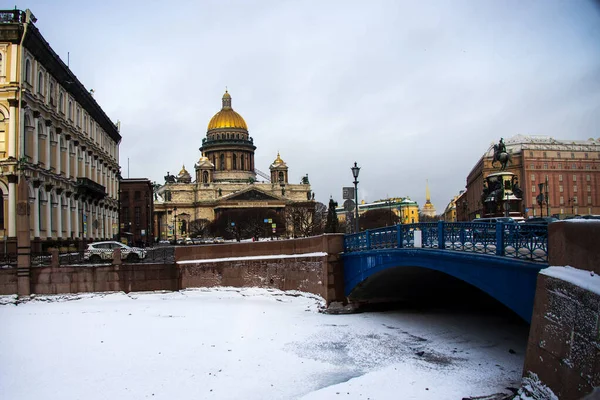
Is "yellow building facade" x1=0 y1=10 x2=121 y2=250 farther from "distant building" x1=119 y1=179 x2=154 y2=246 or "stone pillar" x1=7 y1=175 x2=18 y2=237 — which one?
"distant building" x1=119 y1=179 x2=154 y2=246

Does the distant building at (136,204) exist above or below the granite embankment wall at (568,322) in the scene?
above

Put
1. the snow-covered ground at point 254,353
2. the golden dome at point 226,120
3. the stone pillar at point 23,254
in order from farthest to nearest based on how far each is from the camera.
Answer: the golden dome at point 226,120 → the stone pillar at point 23,254 → the snow-covered ground at point 254,353

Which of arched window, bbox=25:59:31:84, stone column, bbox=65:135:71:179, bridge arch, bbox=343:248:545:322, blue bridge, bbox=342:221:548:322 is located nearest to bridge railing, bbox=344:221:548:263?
blue bridge, bbox=342:221:548:322

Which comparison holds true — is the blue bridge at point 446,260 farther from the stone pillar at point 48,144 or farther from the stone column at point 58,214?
the stone column at point 58,214

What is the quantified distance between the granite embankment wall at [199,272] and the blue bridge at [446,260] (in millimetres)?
3176

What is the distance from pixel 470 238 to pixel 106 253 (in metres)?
22.7

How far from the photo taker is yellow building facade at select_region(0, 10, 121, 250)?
101 ft

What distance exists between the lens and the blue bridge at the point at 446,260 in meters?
12.1

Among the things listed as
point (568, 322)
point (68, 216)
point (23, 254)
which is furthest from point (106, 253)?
point (568, 322)

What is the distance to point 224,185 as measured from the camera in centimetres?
13200

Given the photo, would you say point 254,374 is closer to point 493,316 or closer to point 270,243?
point 493,316

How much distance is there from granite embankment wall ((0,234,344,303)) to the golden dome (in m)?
111

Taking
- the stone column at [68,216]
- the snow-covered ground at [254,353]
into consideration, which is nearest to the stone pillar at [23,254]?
the snow-covered ground at [254,353]

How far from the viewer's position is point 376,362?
614 inches
